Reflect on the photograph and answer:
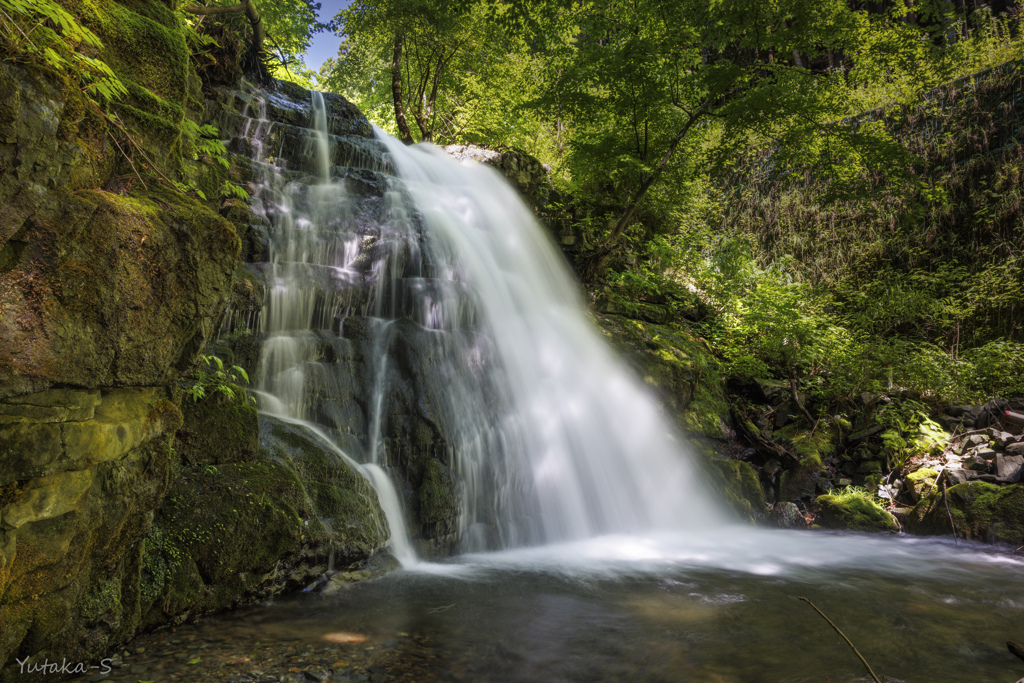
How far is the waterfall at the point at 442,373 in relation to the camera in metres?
5.65

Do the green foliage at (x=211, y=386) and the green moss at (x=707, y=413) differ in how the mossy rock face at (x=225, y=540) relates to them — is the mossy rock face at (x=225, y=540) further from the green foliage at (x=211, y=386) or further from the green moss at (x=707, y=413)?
the green moss at (x=707, y=413)

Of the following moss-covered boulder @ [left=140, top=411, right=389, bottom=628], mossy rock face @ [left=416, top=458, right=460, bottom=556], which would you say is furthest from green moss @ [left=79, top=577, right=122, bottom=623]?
mossy rock face @ [left=416, top=458, right=460, bottom=556]

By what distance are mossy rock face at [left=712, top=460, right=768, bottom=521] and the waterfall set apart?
417 mm

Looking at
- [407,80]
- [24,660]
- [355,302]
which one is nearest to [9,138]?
[24,660]

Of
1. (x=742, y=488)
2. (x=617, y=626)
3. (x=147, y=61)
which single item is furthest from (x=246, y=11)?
(x=742, y=488)

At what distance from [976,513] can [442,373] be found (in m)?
6.95

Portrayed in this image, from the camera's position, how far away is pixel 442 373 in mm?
6402

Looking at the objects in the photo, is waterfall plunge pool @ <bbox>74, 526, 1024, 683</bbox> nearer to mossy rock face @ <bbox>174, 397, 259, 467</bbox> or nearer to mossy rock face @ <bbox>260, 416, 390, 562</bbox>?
mossy rock face @ <bbox>260, 416, 390, 562</bbox>

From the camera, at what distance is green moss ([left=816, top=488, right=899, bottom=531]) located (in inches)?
294

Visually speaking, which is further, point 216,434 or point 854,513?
point 854,513

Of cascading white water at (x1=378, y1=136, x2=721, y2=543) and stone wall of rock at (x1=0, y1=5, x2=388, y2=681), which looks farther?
cascading white water at (x1=378, y1=136, x2=721, y2=543)

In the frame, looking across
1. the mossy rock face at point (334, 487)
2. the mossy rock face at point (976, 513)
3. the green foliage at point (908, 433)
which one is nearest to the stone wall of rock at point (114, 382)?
the mossy rock face at point (334, 487)

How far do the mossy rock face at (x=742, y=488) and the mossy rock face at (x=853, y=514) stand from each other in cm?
80

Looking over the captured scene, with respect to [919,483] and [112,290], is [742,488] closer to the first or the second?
[919,483]
